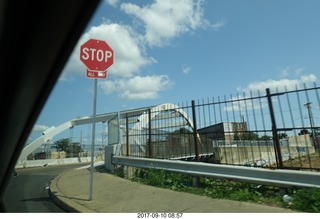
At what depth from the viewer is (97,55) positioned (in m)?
7.23

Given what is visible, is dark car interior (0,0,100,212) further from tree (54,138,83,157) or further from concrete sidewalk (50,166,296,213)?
tree (54,138,83,157)

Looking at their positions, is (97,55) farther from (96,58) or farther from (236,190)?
(236,190)

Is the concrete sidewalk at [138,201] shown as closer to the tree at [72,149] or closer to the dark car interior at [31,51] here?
the dark car interior at [31,51]

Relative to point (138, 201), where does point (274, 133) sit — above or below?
above

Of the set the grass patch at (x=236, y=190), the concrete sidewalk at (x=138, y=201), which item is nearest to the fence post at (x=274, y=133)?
the grass patch at (x=236, y=190)

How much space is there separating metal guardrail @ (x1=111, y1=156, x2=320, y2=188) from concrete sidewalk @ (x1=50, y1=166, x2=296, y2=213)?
0.78 m

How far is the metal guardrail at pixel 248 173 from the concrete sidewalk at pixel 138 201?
2.56ft

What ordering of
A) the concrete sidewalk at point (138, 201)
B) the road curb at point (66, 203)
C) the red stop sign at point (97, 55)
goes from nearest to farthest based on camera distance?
the concrete sidewalk at point (138, 201), the road curb at point (66, 203), the red stop sign at point (97, 55)

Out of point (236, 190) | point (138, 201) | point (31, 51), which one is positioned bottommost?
point (138, 201)

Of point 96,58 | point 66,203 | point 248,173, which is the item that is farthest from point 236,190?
point 96,58

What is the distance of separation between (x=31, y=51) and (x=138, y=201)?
4750 mm

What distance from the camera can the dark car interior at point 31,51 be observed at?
226 cm

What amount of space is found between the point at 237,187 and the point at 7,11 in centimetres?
632

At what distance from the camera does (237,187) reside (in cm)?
744
